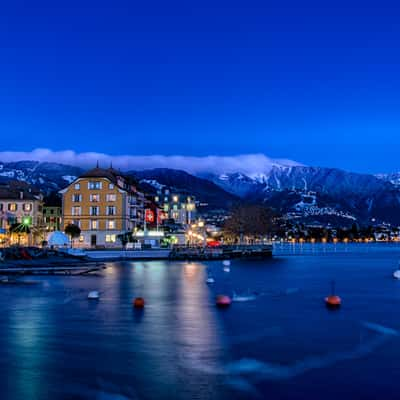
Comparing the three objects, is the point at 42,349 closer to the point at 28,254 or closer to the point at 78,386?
the point at 78,386

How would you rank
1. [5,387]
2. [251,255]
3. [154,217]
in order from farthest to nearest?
[154,217]
[251,255]
[5,387]

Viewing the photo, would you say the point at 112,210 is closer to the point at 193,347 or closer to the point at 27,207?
the point at 27,207

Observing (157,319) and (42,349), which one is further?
(157,319)

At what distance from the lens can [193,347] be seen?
3045 cm

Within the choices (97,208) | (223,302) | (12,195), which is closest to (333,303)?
(223,302)

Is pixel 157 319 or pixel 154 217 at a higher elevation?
pixel 154 217

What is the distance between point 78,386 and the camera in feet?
74.2

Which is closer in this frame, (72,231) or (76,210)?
(72,231)

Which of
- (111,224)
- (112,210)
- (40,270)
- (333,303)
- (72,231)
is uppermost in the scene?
(112,210)

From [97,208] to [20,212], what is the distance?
1946cm

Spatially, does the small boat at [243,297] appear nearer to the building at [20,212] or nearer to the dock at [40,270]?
the dock at [40,270]

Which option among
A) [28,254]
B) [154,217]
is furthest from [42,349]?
[154,217]

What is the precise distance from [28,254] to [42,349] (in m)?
68.2

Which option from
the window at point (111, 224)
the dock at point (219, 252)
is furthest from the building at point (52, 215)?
the dock at point (219, 252)
